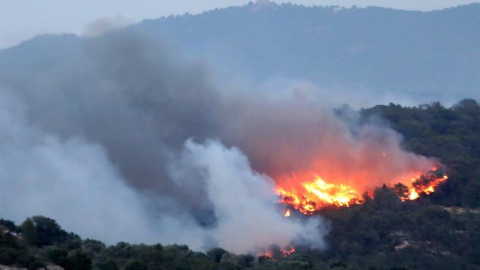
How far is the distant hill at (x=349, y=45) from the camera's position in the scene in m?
A: 170

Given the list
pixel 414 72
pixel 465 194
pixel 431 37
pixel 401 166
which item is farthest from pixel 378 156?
pixel 431 37

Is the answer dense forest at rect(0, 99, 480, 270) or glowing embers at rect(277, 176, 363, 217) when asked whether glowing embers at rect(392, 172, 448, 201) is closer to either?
dense forest at rect(0, 99, 480, 270)

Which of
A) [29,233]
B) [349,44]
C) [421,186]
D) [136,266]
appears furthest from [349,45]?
[136,266]

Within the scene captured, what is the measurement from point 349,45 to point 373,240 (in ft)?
474

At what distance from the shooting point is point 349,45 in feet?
616

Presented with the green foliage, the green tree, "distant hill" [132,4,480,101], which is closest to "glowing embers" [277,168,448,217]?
the green tree

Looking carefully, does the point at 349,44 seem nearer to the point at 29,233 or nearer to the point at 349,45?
the point at 349,45

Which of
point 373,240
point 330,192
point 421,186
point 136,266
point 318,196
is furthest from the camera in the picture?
point 421,186

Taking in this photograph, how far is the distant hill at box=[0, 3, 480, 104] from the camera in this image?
559ft

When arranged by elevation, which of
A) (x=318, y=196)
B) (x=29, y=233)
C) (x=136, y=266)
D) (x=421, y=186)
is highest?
(x=421, y=186)

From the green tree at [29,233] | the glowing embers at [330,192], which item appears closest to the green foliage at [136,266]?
the green tree at [29,233]

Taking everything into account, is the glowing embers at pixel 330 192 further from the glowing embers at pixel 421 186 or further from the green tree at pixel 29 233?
the green tree at pixel 29 233

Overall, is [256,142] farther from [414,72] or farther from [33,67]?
[414,72]

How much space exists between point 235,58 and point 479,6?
5771 centimetres
